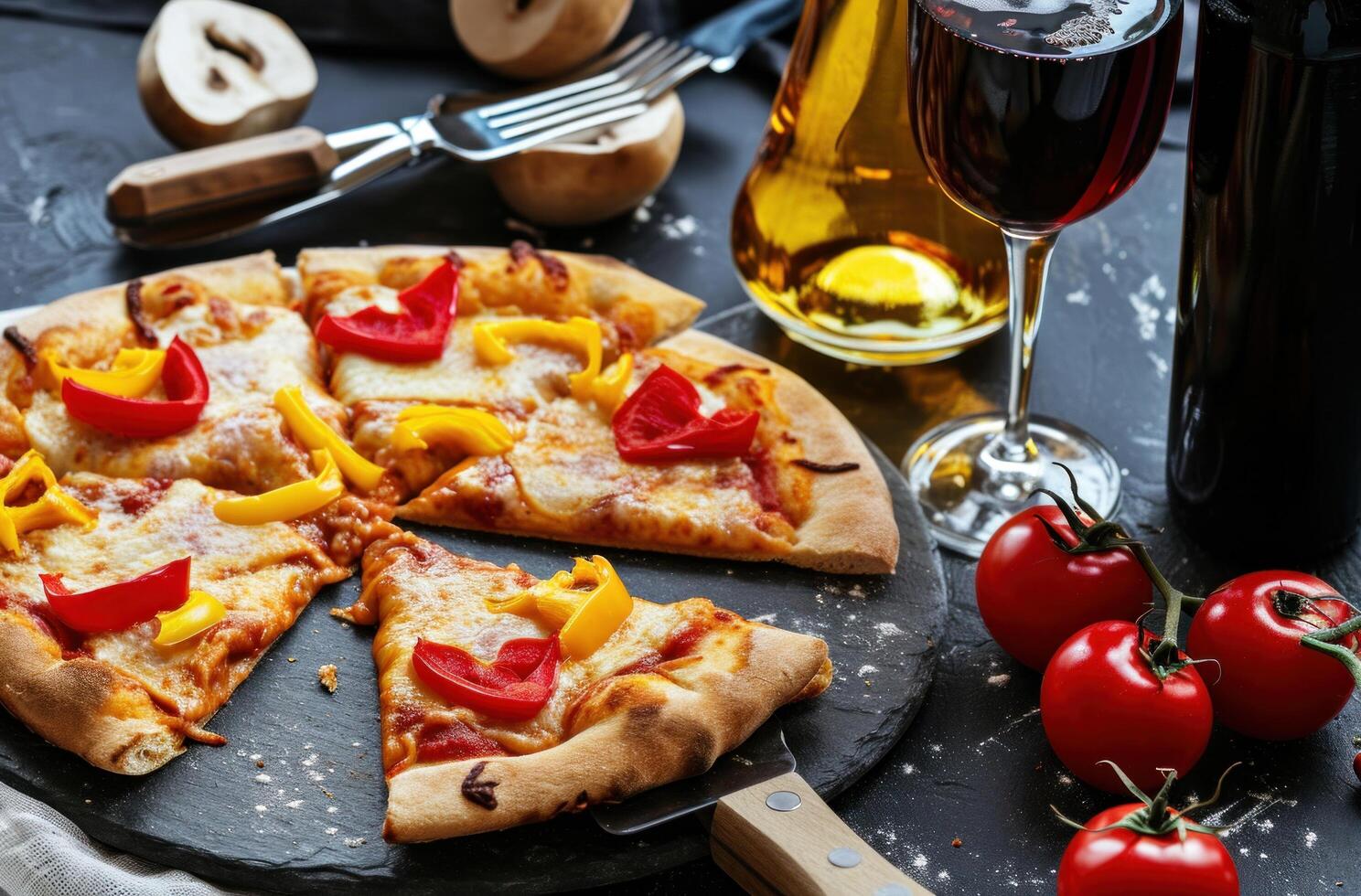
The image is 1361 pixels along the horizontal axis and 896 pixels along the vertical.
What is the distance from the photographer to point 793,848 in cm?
216

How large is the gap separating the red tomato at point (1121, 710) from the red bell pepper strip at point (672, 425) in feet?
2.88

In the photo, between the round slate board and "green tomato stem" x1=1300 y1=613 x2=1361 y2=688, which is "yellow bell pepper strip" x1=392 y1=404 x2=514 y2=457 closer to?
the round slate board

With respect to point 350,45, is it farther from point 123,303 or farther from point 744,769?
point 744,769

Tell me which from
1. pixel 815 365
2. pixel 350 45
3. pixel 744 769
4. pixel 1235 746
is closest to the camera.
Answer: pixel 744 769

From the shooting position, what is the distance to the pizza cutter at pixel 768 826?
2.11m

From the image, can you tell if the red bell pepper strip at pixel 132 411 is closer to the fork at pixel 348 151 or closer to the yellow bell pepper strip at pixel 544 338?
the yellow bell pepper strip at pixel 544 338

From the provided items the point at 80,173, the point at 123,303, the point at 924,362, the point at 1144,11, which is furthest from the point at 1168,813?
the point at 80,173

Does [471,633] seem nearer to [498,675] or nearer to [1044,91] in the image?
[498,675]

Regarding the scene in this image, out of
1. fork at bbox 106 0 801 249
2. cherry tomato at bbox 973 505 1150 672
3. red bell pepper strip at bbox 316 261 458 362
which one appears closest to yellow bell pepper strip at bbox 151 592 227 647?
Result: red bell pepper strip at bbox 316 261 458 362

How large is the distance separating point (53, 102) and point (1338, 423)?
3706 millimetres

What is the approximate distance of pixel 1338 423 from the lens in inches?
106

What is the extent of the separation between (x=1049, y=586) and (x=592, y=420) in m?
1.04

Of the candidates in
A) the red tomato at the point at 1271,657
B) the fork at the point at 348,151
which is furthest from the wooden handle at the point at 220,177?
the red tomato at the point at 1271,657

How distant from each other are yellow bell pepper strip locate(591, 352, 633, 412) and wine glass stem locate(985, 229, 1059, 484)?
77 centimetres
